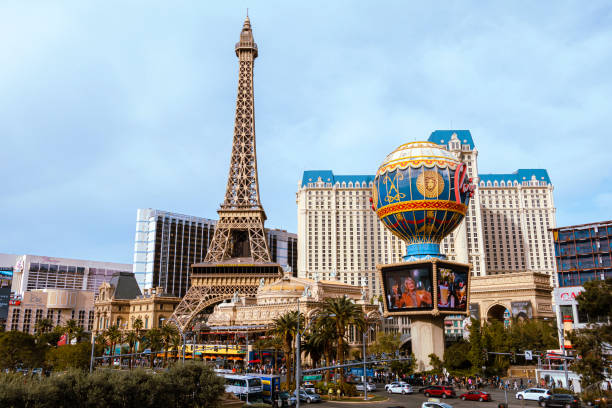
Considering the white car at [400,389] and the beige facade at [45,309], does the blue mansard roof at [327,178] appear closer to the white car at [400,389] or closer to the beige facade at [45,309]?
the beige facade at [45,309]

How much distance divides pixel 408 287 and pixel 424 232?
7.40 m

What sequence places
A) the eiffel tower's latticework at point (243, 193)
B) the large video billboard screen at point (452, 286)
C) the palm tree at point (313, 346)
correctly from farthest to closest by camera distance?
1. the eiffel tower's latticework at point (243, 193)
2. the large video billboard screen at point (452, 286)
3. the palm tree at point (313, 346)

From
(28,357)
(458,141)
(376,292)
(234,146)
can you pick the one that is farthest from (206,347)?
(458,141)

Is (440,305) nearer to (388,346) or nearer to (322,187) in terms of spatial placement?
(388,346)

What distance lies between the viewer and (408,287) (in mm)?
66250

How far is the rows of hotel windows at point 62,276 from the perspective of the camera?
164375 millimetres

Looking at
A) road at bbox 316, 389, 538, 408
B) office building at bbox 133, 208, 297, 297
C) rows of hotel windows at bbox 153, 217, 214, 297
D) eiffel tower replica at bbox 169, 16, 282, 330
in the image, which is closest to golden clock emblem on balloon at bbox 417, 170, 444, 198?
road at bbox 316, 389, 538, 408

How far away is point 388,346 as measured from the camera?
7819 centimetres

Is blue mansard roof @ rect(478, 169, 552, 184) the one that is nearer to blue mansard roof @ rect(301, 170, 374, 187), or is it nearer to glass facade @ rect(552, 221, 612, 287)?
blue mansard roof @ rect(301, 170, 374, 187)

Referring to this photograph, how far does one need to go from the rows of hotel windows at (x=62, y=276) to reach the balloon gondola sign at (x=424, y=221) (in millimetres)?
134429

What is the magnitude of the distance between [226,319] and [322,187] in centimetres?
7990

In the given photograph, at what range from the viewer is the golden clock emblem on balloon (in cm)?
6472

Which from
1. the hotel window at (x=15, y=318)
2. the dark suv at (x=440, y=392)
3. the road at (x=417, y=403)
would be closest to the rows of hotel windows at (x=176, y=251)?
the hotel window at (x=15, y=318)

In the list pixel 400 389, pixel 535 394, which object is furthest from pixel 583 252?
pixel 400 389
